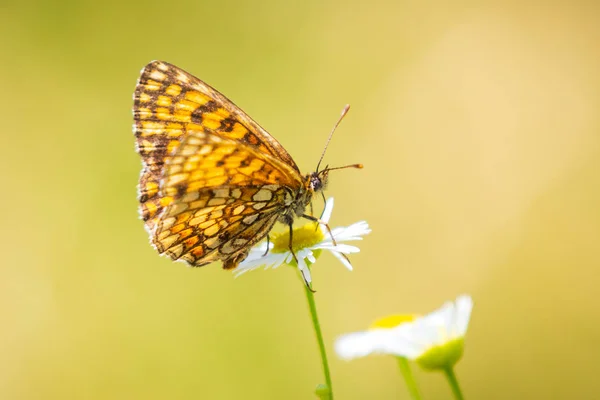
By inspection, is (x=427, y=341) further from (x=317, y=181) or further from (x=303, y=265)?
(x=317, y=181)

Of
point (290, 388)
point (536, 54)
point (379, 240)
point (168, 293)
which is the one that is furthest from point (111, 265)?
point (536, 54)

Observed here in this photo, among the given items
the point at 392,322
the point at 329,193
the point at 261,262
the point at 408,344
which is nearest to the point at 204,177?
the point at 261,262

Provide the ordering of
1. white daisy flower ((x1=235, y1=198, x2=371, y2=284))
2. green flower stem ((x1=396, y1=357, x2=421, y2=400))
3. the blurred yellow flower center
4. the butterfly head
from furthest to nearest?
1. the butterfly head
2. white daisy flower ((x1=235, y1=198, x2=371, y2=284))
3. the blurred yellow flower center
4. green flower stem ((x1=396, y1=357, x2=421, y2=400))

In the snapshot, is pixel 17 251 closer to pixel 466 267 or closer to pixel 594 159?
pixel 466 267

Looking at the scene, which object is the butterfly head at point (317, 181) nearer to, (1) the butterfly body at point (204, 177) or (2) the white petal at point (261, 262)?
(1) the butterfly body at point (204, 177)

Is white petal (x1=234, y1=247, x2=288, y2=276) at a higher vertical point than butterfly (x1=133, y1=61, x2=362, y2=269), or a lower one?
lower

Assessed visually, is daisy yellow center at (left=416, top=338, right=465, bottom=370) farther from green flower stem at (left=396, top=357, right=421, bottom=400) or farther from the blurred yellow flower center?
the blurred yellow flower center

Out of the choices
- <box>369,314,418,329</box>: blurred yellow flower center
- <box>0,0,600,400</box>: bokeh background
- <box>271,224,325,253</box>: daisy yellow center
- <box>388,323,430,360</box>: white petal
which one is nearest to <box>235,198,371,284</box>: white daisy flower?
<box>271,224,325,253</box>: daisy yellow center
